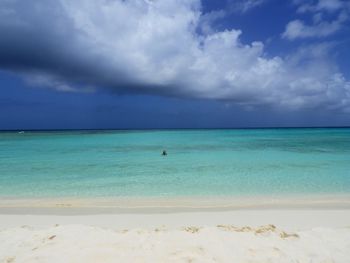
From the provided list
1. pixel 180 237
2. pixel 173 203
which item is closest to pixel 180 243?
pixel 180 237

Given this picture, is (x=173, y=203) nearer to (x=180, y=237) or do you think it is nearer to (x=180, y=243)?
(x=180, y=237)

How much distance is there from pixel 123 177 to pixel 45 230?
7.53 m

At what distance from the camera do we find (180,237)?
4.72 metres

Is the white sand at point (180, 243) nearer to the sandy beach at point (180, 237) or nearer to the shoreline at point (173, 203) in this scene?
the sandy beach at point (180, 237)

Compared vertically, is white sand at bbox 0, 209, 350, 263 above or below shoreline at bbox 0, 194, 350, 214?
above

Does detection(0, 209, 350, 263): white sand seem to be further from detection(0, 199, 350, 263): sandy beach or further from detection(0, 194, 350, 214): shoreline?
detection(0, 194, 350, 214): shoreline

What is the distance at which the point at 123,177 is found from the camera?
12.7 m

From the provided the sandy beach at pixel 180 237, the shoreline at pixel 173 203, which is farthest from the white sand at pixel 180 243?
the shoreline at pixel 173 203

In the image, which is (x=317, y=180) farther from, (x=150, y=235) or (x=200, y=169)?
(x=150, y=235)

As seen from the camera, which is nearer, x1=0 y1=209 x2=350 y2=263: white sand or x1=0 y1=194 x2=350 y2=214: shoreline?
x1=0 y1=209 x2=350 y2=263: white sand

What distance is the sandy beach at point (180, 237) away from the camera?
13.1 ft

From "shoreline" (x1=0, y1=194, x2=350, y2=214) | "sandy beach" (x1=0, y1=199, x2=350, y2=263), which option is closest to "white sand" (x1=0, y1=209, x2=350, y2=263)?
"sandy beach" (x1=0, y1=199, x2=350, y2=263)

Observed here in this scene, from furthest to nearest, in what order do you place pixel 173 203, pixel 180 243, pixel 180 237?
pixel 173 203, pixel 180 237, pixel 180 243

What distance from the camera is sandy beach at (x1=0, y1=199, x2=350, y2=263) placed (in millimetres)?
4008
